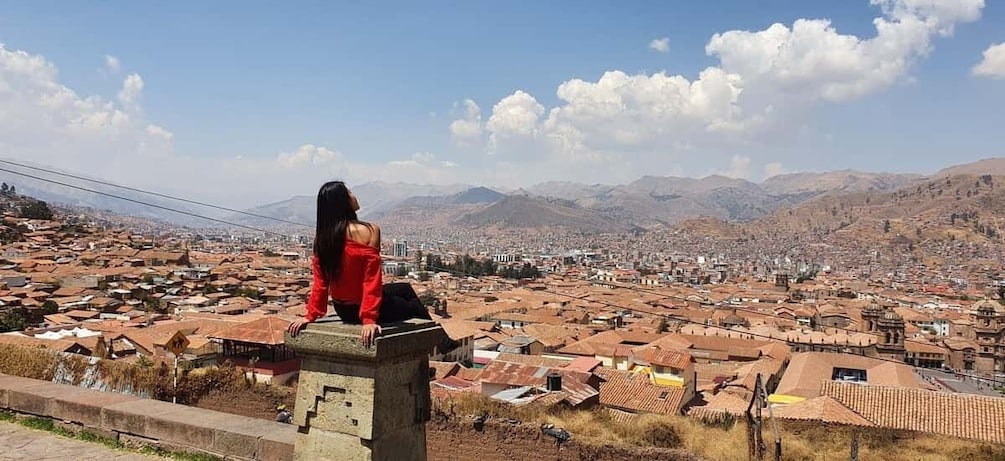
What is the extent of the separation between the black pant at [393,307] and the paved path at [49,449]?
2188 millimetres

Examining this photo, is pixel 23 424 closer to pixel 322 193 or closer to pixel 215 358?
pixel 322 193

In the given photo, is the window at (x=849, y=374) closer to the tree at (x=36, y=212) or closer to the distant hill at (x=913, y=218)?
the tree at (x=36, y=212)

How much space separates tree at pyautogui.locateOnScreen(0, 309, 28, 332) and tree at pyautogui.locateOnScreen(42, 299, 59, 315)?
8.25ft

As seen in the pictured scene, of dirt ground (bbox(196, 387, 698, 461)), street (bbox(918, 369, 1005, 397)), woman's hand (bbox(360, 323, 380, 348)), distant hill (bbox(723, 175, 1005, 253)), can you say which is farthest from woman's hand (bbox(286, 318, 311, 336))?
distant hill (bbox(723, 175, 1005, 253))

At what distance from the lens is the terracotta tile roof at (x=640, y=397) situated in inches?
568

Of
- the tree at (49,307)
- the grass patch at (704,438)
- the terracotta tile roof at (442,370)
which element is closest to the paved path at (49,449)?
the grass patch at (704,438)

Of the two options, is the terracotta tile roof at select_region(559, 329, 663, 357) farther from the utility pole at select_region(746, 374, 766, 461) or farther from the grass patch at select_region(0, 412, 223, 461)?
the grass patch at select_region(0, 412, 223, 461)

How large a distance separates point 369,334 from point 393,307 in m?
0.28

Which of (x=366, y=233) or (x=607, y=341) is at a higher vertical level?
(x=366, y=233)

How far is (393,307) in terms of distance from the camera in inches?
97.4

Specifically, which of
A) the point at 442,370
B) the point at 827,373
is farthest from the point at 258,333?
the point at 827,373

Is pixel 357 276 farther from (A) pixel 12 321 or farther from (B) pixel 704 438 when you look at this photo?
(A) pixel 12 321

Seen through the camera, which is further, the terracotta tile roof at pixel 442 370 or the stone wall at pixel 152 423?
the terracotta tile roof at pixel 442 370

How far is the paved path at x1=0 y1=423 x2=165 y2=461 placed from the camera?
3748 mm
